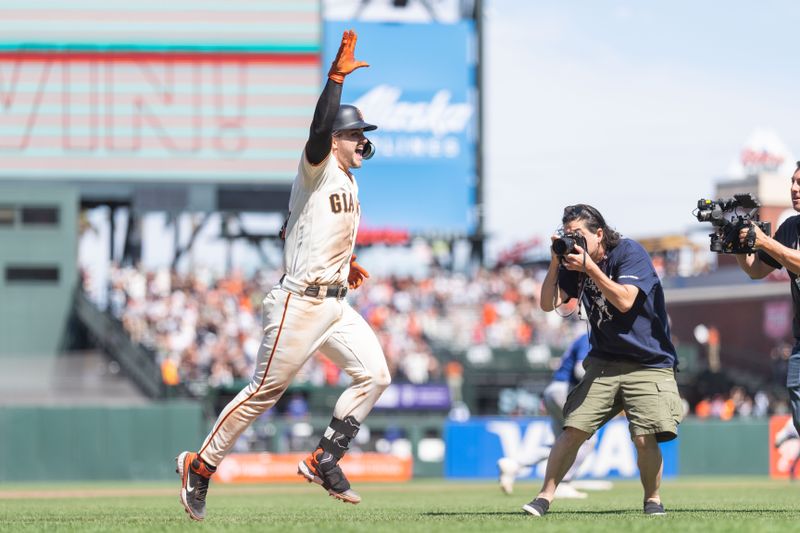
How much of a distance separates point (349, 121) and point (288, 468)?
1536 centimetres

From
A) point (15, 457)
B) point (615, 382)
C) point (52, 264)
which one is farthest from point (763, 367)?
point (615, 382)

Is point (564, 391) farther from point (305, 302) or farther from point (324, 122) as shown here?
point (324, 122)

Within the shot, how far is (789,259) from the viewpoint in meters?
7.68

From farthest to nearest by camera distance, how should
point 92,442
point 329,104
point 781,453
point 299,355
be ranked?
point 781,453 → point 92,442 → point 299,355 → point 329,104

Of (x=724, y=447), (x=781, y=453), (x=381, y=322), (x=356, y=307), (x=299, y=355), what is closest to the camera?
(x=299, y=355)

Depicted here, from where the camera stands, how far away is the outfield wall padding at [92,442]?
2178cm

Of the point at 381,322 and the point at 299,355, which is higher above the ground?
the point at 299,355

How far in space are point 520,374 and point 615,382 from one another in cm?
2176

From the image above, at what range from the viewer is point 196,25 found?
35.5 metres

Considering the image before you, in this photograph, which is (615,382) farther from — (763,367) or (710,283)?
(710,283)

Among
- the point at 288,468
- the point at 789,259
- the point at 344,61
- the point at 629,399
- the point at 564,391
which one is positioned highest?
the point at 344,61

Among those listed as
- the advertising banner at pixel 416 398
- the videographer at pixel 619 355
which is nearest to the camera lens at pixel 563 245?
the videographer at pixel 619 355

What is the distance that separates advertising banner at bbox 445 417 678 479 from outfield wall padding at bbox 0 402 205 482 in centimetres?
450

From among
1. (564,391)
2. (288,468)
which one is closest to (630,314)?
(564,391)
